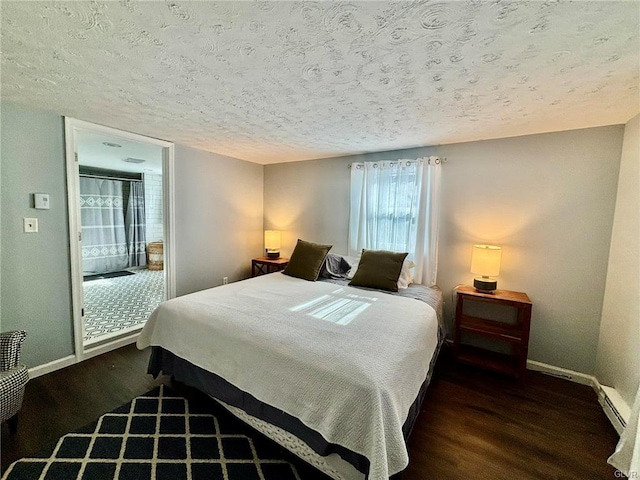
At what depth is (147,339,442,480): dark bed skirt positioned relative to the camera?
1.29 meters

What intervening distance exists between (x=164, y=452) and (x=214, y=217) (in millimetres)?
2654

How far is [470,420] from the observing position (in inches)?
73.6

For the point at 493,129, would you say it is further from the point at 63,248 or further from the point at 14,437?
the point at 14,437

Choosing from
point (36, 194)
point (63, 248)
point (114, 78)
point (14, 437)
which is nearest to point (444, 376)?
point (14, 437)

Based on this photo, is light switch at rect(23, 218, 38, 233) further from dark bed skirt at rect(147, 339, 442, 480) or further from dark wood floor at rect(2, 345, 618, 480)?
dark bed skirt at rect(147, 339, 442, 480)

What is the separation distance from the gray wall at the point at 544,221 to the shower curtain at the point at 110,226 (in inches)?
233

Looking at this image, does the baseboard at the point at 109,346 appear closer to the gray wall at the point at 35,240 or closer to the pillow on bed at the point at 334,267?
the gray wall at the point at 35,240

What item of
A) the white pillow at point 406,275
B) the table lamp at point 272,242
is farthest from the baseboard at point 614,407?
the table lamp at point 272,242

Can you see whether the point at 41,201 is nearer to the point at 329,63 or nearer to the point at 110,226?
the point at 329,63

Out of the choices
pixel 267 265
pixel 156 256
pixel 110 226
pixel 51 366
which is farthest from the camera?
pixel 156 256

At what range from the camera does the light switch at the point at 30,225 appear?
6.97 ft

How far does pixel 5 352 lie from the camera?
1.64 m

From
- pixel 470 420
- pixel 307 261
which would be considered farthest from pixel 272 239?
pixel 470 420

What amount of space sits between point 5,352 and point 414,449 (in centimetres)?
259
